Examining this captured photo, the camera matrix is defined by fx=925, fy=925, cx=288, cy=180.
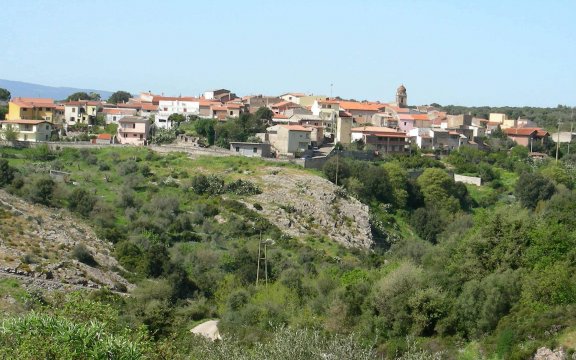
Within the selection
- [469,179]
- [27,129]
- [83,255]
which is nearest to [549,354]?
[83,255]

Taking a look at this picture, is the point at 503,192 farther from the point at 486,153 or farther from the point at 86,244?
the point at 86,244

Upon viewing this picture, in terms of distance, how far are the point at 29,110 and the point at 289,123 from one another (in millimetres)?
20108

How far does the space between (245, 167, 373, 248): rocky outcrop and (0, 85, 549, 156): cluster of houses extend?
6.77 meters

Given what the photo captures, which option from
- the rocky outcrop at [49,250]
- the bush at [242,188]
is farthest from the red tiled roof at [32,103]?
the rocky outcrop at [49,250]

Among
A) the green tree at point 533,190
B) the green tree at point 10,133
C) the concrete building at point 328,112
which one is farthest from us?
the concrete building at point 328,112

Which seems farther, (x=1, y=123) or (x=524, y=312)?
(x=1, y=123)

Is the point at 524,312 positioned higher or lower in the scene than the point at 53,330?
lower

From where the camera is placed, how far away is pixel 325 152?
Answer: 63188mm

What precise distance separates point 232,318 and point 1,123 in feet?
133

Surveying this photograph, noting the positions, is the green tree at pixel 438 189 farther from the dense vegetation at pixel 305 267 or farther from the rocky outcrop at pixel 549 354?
the rocky outcrop at pixel 549 354

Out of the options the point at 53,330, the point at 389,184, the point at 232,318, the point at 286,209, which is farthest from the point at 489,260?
the point at 389,184

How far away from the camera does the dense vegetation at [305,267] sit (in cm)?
1903

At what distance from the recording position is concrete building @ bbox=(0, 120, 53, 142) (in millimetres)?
63156

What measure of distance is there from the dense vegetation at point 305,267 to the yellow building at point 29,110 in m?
12.3
